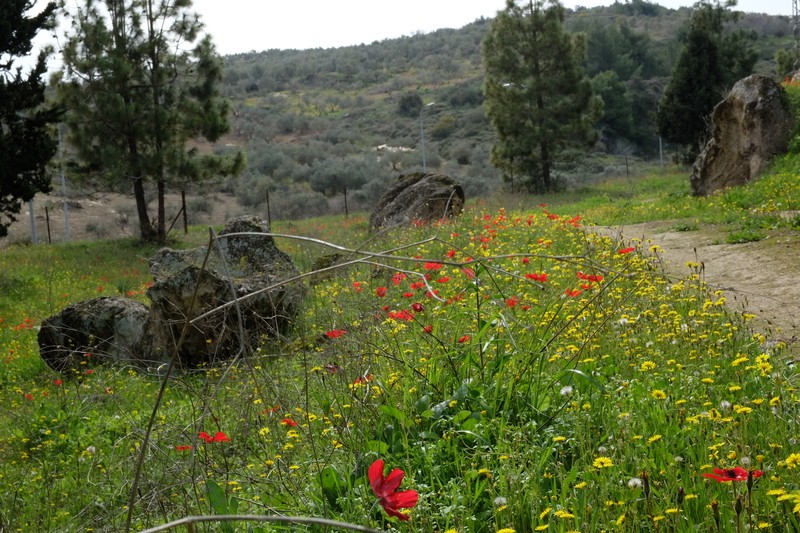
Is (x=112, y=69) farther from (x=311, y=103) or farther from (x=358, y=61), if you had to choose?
(x=358, y=61)

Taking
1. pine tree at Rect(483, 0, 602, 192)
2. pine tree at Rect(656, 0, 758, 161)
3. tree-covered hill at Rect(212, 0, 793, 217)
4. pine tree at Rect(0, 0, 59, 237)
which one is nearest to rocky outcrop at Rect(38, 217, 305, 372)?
pine tree at Rect(0, 0, 59, 237)

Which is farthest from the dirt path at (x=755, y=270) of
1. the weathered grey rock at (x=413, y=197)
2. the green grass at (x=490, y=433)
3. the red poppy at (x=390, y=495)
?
the weathered grey rock at (x=413, y=197)

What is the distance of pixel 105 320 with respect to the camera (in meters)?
8.47

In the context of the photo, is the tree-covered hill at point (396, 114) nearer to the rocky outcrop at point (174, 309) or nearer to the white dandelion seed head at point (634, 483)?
the rocky outcrop at point (174, 309)

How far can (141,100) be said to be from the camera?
21.8m

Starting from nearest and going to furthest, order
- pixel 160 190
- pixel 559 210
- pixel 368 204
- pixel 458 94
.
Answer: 1. pixel 559 210
2. pixel 160 190
3. pixel 368 204
4. pixel 458 94

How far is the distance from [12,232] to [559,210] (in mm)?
24230

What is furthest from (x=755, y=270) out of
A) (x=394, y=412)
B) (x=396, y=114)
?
(x=396, y=114)

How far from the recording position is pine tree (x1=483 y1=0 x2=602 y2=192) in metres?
30.2

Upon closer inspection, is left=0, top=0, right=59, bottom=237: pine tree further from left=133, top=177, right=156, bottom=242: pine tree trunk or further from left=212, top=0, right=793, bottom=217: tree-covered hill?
left=212, top=0, right=793, bottom=217: tree-covered hill

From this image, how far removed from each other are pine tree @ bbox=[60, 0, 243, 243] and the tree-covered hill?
43.4 feet

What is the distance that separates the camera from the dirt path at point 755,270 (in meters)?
4.73

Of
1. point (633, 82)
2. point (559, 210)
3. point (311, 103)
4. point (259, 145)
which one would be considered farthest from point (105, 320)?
point (311, 103)

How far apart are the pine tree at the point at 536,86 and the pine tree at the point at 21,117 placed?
1833cm
